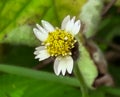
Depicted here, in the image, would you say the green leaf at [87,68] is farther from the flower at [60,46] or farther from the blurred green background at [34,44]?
the flower at [60,46]

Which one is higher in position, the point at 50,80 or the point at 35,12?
the point at 35,12

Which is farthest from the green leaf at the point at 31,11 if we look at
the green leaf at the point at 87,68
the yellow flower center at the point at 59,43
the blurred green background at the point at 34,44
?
the yellow flower center at the point at 59,43

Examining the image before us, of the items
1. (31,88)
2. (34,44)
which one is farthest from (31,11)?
(31,88)

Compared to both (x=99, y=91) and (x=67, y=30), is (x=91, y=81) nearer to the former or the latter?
(x=99, y=91)

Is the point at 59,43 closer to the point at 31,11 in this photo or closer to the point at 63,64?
the point at 63,64

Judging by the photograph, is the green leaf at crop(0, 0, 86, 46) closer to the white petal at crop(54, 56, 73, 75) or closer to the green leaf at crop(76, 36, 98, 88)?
the green leaf at crop(76, 36, 98, 88)

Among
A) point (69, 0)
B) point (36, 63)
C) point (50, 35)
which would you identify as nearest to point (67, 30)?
point (50, 35)

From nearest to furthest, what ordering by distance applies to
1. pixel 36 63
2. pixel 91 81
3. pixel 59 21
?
pixel 91 81 < pixel 59 21 < pixel 36 63

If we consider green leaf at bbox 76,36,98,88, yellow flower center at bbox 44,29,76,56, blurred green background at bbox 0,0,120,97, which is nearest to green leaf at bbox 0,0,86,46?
blurred green background at bbox 0,0,120,97
